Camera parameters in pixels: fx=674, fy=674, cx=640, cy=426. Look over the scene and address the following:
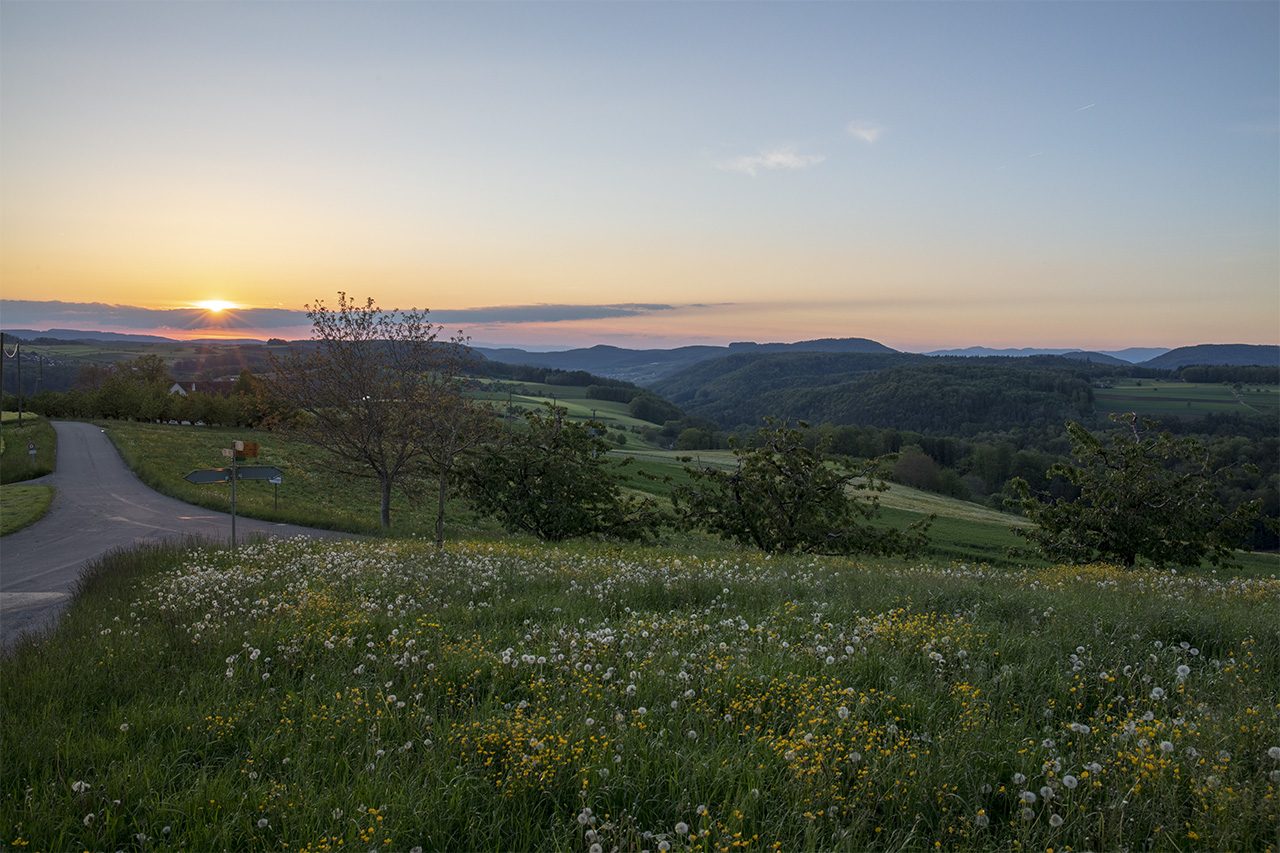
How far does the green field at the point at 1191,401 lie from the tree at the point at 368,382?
167 metres

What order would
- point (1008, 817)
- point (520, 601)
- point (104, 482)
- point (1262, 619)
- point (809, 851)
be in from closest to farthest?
point (809, 851) → point (1008, 817) → point (1262, 619) → point (520, 601) → point (104, 482)

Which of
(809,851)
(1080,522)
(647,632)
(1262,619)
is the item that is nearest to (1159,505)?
(1080,522)

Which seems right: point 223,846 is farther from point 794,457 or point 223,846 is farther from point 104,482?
point 104,482

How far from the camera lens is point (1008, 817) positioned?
404 cm

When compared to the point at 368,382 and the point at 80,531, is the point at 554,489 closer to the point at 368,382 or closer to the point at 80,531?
the point at 368,382

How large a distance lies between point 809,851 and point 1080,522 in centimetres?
1957

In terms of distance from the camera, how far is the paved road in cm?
1237

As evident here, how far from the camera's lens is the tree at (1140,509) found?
1806 centimetres

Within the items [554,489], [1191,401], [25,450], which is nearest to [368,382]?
[554,489]

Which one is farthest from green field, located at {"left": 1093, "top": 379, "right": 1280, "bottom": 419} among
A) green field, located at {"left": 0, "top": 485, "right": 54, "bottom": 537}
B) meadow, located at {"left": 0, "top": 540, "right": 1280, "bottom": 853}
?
green field, located at {"left": 0, "top": 485, "right": 54, "bottom": 537}

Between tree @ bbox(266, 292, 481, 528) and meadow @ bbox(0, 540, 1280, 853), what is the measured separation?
1650 centimetres

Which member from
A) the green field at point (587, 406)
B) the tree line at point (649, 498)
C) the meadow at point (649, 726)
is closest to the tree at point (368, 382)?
the tree line at point (649, 498)

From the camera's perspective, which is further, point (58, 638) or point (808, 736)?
point (58, 638)

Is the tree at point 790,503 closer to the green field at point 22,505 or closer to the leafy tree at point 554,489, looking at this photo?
the leafy tree at point 554,489
